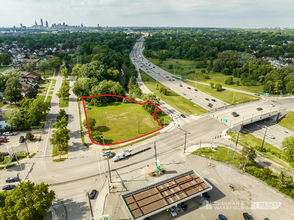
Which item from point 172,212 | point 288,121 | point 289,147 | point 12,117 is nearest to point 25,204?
point 172,212

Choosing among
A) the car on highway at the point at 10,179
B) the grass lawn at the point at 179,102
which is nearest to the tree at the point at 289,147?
the grass lawn at the point at 179,102

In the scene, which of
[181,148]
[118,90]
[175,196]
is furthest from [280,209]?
[118,90]

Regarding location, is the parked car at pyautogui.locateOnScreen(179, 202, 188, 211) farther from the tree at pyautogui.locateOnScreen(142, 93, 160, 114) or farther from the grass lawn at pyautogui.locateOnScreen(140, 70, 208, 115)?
the grass lawn at pyautogui.locateOnScreen(140, 70, 208, 115)

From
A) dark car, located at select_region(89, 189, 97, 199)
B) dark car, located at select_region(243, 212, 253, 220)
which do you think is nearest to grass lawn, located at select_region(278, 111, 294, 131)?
dark car, located at select_region(243, 212, 253, 220)

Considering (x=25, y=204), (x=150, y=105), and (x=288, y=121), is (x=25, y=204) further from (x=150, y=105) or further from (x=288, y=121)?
(x=288, y=121)

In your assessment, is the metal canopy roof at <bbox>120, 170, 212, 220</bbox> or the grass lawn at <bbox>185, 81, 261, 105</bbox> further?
the grass lawn at <bbox>185, 81, 261, 105</bbox>
